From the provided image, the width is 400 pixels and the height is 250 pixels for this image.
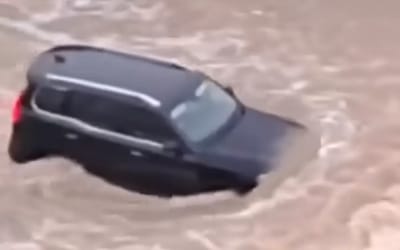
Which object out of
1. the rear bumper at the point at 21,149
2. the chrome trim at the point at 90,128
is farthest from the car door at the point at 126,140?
the rear bumper at the point at 21,149

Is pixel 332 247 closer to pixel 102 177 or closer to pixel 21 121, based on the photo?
pixel 102 177

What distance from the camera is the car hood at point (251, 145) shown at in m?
2.62

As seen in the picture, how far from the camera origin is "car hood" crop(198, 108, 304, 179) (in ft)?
8.61

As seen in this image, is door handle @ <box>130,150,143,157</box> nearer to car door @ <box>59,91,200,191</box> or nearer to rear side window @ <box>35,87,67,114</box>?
car door @ <box>59,91,200,191</box>

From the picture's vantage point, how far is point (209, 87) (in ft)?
9.13

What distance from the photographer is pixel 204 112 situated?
2.71 metres

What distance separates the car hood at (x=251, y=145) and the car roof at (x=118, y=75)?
0.45ft

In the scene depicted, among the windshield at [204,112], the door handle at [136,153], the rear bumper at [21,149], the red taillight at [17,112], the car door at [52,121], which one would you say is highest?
the windshield at [204,112]

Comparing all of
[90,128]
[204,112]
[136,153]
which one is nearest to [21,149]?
[90,128]

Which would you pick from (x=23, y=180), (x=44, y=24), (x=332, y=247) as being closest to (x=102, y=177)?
(x=23, y=180)

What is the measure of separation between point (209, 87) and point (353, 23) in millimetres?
851

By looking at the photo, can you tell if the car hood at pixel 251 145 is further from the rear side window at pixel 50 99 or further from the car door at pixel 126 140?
the rear side window at pixel 50 99

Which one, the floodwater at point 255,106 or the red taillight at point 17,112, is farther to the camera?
the red taillight at point 17,112

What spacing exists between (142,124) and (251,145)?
24 cm
